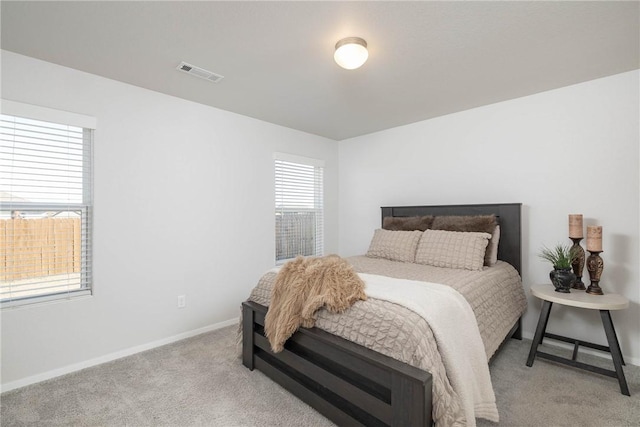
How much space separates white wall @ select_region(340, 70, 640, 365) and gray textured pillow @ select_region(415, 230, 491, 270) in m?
0.67

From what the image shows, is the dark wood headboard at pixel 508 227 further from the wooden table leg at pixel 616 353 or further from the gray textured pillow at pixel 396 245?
the wooden table leg at pixel 616 353

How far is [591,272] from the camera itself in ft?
7.57

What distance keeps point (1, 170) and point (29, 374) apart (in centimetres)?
144

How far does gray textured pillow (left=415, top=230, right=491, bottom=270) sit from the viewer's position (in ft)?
A: 8.34

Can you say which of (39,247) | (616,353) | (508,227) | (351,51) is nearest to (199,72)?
(351,51)

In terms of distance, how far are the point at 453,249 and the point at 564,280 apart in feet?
2.59

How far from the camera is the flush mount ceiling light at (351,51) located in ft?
6.20

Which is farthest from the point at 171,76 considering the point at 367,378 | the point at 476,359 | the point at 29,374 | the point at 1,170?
the point at 476,359

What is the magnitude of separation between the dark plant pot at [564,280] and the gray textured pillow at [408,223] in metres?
1.17

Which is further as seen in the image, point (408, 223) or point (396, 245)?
point (408, 223)

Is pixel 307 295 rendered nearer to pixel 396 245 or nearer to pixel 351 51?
pixel 396 245

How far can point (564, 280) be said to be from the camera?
2.27m

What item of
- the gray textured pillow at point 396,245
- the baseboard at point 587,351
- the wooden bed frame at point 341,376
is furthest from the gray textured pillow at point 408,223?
the wooden bed frame at point 341,376

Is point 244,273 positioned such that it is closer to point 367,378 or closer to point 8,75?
point 367,378
